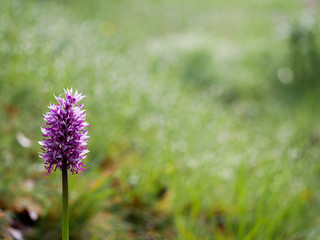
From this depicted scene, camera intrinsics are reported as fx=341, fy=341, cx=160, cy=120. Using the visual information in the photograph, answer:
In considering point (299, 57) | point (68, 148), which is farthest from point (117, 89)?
point (299, 57)

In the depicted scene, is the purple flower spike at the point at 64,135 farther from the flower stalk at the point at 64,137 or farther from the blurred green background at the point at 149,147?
the blurred green background at the point at 149,147

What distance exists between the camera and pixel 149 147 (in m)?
2.53

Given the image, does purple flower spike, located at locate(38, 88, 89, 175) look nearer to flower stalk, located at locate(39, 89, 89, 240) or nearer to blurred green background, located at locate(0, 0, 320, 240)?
flower stalk, located at locate(39, 89, 89, 240)

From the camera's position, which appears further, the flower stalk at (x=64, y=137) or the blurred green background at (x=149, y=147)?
the blurred green background at (x=149, y=147)

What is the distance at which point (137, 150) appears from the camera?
2.51 meters

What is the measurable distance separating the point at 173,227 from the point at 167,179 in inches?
12.8

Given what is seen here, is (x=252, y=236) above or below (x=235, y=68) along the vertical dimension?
below

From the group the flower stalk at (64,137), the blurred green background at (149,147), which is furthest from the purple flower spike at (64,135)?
the blurred green background at (149,147)

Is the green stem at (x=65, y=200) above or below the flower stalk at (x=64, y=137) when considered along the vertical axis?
below

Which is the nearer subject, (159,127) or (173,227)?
(173,227)

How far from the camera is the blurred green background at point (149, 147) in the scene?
5.86 ft

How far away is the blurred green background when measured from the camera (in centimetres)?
179

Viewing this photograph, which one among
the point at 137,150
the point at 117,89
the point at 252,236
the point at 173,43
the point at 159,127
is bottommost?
the point at 252,236

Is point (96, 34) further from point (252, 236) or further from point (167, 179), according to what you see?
point (252, 236)
